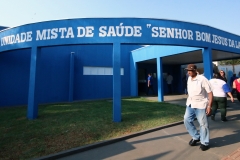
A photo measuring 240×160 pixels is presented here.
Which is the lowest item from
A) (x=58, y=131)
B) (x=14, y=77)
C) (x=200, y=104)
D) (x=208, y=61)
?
(x=58, y=131)

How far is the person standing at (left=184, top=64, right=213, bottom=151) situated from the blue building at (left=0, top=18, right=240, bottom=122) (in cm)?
237

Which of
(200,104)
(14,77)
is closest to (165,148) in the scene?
(200,104)

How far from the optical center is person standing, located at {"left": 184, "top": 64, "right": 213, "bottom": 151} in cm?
319

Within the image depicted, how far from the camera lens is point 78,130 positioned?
14.7 feet

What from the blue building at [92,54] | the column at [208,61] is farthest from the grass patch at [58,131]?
the column at [208,61]

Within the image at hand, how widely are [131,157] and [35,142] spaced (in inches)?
89.3

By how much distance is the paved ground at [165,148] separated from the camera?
305 cm

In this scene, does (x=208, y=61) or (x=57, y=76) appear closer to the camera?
(x=208, y=61)

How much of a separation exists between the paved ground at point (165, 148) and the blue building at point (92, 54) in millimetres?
1539

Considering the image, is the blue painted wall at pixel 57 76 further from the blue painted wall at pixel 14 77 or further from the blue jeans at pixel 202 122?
the blue jeans at pixel 202 122

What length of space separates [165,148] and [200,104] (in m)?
1.17

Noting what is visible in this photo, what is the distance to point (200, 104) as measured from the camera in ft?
10.5

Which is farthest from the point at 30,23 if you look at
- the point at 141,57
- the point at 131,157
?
the point at 141,57

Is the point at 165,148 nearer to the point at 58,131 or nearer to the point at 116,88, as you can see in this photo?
the point at 116,88
